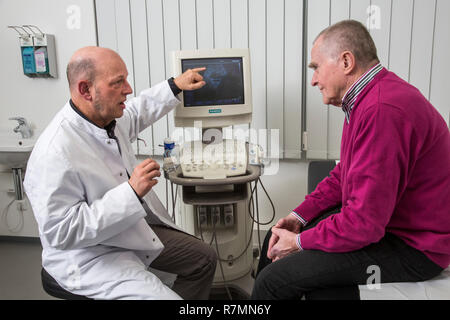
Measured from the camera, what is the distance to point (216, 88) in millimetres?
1806

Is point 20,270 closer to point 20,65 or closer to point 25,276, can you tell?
point 25,276

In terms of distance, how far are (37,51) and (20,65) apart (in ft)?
0.83

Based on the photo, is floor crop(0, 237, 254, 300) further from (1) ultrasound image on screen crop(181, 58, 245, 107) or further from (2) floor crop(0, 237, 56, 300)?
(1) ultrasound image on screen crop(181, 58, 245, 107)

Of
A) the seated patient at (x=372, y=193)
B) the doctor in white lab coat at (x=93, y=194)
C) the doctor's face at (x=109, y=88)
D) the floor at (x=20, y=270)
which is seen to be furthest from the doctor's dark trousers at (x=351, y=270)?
the floor at (x=20, y=270)

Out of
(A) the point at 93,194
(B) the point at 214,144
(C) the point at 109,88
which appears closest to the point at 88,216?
(A) the point at 93,194

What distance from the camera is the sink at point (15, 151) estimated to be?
95.5 inches

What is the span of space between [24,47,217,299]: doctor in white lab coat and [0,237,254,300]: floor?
0.82 m

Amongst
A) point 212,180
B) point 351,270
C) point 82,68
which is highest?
point 82,68

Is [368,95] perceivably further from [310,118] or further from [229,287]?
[229,287]

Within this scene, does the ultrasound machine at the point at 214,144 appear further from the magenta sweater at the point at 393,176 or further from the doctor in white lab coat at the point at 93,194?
the magenta sweater at the point at 393,176

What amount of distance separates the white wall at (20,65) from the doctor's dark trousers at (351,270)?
207cm

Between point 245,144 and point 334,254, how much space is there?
2.78ft

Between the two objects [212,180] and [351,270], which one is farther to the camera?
[212,180]
